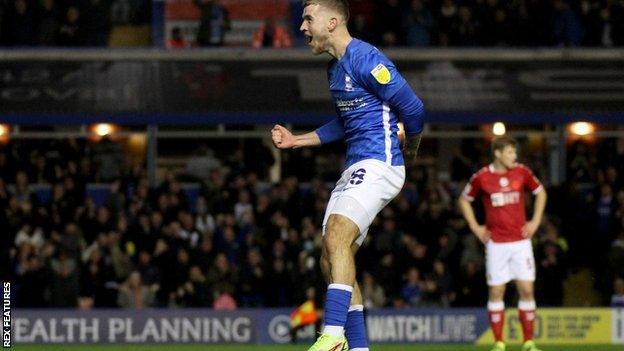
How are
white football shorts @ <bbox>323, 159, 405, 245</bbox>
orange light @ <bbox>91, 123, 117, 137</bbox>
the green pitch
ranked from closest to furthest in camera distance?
white football shorts @ <bbox>323, 159, 405, 245</bbox>
the green pitch
orange light @ <bbox>91, 123, 117, 137</bbox>

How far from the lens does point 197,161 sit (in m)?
25.2

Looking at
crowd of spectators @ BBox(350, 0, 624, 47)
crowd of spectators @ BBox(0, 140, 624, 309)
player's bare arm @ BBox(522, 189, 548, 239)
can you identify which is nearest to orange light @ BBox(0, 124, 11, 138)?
crowd of spectators @ BBox(0, 140, 624, 309)

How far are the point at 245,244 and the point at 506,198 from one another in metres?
7.39

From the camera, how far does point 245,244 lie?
70.6 feet

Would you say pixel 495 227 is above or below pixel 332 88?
below

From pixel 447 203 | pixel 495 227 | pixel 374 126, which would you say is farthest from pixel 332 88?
pixel 447 203

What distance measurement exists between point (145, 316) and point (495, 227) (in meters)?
5.84

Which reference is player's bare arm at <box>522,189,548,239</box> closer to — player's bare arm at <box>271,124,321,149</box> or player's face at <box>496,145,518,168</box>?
player's face at <box>496,145,518,168</box>

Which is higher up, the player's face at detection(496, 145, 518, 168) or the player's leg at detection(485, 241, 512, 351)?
the player's face at detection(496, 145, 518, 168)

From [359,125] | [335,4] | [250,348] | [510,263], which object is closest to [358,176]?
[359,125]

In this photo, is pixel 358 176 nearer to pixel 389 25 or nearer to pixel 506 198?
pixel 506 198

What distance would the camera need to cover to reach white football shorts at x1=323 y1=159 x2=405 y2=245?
9492 millimetres

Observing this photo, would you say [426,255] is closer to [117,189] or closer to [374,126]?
[117,189]

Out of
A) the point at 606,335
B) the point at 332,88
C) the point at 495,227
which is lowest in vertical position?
the point at 606,335
